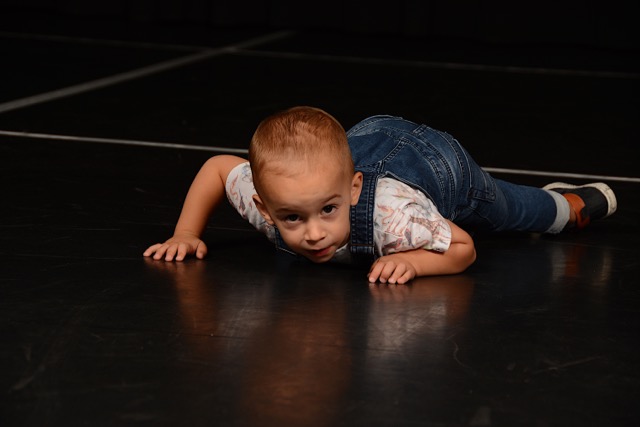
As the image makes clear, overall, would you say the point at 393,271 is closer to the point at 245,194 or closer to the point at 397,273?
the point at 397,273

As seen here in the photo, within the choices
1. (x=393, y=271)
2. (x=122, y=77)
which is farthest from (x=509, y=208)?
(x=122, y=77)

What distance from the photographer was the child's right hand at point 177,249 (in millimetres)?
1829

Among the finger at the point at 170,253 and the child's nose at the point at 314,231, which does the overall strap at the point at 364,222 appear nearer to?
the child's nose at the point at 314,231

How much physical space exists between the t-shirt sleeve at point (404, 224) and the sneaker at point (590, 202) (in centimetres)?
45

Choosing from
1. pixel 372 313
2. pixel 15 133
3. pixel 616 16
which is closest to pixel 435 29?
pixel 616 16

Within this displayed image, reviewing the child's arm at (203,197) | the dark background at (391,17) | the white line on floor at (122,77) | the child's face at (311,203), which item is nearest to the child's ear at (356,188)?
the child's face at (311,203)

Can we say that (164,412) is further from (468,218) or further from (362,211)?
(468,218)

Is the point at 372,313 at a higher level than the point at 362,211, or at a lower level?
lower

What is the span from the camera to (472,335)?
1511mm

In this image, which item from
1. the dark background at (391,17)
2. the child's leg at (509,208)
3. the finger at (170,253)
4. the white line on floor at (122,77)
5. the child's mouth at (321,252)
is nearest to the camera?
the child's mouth at (321,252)

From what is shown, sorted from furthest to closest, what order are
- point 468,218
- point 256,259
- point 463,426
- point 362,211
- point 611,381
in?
point 468,218, point 256,259, point 362,211, point 611,381, point 463,426

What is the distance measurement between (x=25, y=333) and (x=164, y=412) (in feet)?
1.04

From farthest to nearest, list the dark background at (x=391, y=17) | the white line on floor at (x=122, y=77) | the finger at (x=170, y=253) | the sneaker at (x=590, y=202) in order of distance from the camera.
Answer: the dark background at (x=391, y=17) → the white line on floor at (x=122, y=77) → the sneaker at (x=590, y=202) → the finger at (x=170, y=253)

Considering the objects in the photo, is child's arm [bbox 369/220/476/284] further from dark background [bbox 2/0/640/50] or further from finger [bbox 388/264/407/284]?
dark background [bbox 2/0/640/50]
